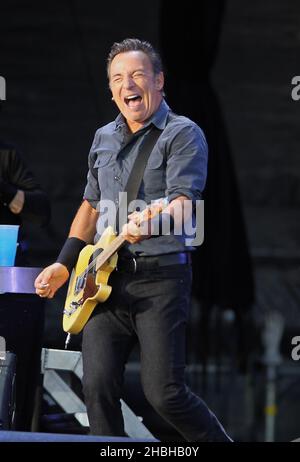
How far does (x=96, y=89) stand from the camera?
734cm

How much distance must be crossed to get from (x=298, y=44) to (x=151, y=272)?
3.80 m

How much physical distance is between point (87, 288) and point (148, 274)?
284mm

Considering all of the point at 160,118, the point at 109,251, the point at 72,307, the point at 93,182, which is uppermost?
the point at 160,118

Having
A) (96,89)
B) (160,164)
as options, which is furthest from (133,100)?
(96,89)

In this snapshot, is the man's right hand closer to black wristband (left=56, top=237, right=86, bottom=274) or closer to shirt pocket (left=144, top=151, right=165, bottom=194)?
black wristband (left=56, top=237, right=86, bottom=274)

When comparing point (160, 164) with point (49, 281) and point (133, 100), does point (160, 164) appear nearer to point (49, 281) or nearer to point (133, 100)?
point (133, 100)

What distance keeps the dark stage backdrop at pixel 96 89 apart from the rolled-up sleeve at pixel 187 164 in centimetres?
318

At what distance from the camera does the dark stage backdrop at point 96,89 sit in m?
7.27

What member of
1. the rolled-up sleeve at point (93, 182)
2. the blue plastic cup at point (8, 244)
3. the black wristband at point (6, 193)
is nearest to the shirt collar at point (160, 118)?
the rolled-up sleeve at point (93, 182)

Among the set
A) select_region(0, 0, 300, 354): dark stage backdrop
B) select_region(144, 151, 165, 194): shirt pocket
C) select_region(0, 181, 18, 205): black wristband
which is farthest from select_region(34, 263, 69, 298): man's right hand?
select_region(0, 0, 300, 354): dark stage backdrop

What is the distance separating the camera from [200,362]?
7.22 m

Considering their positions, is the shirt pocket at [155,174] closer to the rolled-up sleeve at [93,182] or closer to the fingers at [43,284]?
the rolled-up sleeve at [93,182]
